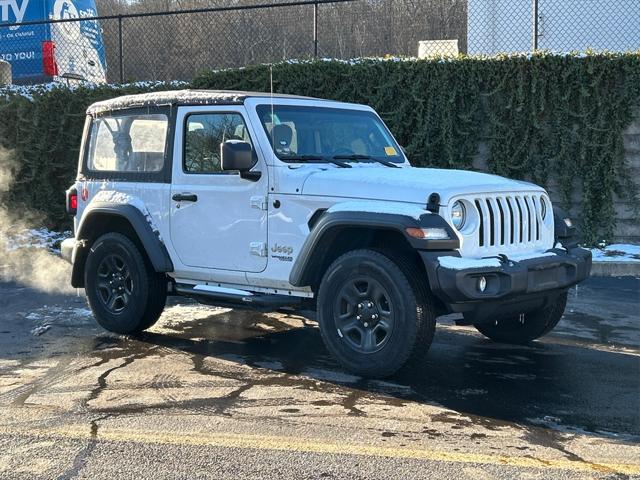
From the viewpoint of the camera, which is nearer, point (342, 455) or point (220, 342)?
point (342, 455)

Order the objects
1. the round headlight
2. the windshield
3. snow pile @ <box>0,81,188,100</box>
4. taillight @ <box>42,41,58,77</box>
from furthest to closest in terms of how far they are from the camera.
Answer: taillight @ <box>42,41,58,77</box>
snow pile @ <box>0,81,188,100</box>
the windshield
the round headlight

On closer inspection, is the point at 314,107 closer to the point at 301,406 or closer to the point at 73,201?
the point at 73,201

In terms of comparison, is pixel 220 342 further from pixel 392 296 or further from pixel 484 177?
pixel 484 177

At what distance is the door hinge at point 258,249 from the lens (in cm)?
584

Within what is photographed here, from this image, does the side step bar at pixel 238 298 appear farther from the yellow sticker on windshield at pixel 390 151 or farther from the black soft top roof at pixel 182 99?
the yellow sticker on windshield at pixel 390 151

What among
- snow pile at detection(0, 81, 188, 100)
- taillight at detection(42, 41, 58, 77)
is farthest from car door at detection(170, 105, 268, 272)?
taillight at detection(42, 41, 58, 77)

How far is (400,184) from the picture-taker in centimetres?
519

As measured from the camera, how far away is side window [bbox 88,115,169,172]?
6.66 metres

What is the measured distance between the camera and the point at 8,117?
1312 centimetres

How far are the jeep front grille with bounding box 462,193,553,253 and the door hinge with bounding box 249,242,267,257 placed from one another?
1568 mm

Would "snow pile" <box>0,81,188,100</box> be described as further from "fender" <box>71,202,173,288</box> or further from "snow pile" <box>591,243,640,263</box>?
"snow pile" <box>591,243,640,263</box>

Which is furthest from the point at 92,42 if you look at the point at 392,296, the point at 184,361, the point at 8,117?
the point at 392,296

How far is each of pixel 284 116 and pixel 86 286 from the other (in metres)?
2.43

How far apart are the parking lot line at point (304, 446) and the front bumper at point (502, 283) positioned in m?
1.20
